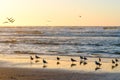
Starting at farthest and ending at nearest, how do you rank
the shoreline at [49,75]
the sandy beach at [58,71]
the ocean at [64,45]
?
1. the ocean at [64,45]
2. the sandy beach at [58,71]
3. the shoreline at [49,75]

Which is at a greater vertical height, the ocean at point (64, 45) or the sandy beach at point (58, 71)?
the sandy beach at point (58, 71)

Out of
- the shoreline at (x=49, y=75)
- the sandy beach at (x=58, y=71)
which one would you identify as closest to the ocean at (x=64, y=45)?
the sandy beach at (x=58, y=71)

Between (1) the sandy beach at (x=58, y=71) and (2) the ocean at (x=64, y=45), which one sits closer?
(1) the sandy beach at (x=58, y=71)

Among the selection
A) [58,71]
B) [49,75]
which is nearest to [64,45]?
[58,71]

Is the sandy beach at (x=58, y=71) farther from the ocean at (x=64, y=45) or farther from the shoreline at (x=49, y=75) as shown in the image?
the ocean at (x=64, y=45)

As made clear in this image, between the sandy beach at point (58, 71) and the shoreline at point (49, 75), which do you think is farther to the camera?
the sandy beach at point (58, 71)

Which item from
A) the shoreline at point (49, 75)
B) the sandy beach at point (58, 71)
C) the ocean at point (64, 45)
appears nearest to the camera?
the shoreline at point (49, 75)

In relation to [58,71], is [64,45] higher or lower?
lower

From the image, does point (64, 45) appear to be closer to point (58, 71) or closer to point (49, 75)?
point (58, 71)

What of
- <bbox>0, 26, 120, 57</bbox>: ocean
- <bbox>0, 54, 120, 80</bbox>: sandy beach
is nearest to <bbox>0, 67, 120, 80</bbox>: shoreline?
<bbox>0, 54, 120, 80</bbox>: sandy beach

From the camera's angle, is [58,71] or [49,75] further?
[58,71]

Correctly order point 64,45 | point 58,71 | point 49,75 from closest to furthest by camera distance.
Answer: point 49,75
point 58,71
point 64,45

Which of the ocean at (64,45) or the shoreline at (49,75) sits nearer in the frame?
the shoreline at (49,75)

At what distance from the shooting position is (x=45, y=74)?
18.8 metres
